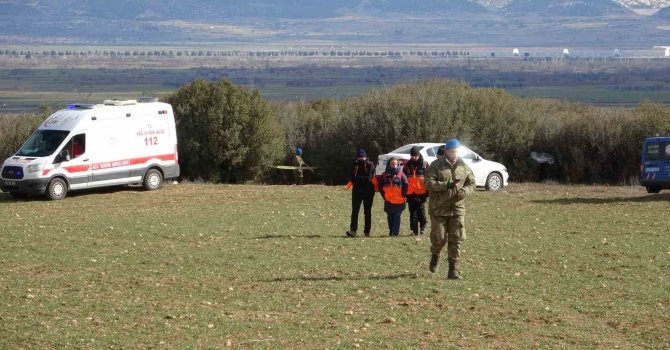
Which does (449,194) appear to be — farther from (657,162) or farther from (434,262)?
(657,162)

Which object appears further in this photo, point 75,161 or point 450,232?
point 75,161

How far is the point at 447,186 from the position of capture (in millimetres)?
16578

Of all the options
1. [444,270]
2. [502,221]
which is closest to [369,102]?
[502,221]

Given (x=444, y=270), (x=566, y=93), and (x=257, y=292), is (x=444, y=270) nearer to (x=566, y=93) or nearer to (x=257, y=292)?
(x=257, y=292)

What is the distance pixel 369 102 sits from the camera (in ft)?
162

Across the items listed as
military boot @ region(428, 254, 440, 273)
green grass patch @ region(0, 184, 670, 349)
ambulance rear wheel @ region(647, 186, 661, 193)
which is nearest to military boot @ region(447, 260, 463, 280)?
green grass patch @ region(0, 184, 670, 349)

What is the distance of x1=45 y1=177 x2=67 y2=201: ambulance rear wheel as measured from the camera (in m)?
31.4

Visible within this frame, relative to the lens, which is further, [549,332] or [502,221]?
[502,221]

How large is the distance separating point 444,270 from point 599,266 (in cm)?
267

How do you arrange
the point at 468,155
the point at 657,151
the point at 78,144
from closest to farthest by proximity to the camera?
the point at 78,144
the point at 657,151
the point at 468,155

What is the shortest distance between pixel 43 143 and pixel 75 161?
45.4 inches

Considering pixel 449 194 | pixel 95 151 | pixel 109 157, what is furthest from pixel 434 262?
pixel 109 157

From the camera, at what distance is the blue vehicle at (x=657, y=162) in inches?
1284

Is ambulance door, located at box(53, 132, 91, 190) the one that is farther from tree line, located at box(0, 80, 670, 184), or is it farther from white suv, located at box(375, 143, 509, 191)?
tree line, located at box(0, 80, 670, 184)
